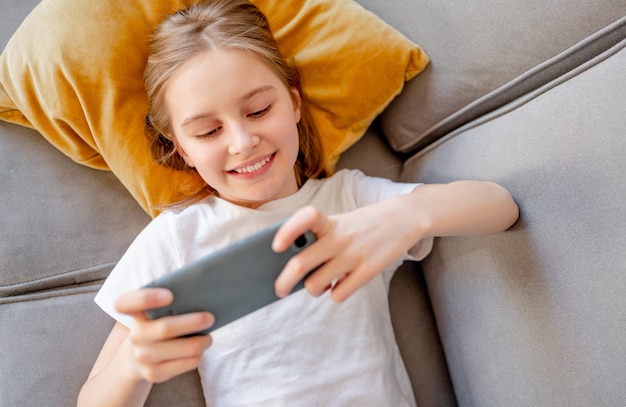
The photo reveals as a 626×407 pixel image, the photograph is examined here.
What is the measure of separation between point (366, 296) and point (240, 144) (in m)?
0.41

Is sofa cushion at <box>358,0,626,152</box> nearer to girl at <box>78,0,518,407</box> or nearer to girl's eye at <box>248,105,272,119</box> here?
girl at <box>78,0,518,407</box>

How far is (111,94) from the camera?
0.95 m

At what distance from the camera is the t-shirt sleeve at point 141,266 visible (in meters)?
0.88

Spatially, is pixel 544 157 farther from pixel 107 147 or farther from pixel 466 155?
pixel 107 147

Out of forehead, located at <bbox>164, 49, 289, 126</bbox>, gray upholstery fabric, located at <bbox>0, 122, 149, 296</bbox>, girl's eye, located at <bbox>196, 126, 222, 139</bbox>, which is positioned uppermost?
forehead, located at <bbox>164, 49, 289, 126</bbox>

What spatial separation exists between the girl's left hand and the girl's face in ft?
0.69

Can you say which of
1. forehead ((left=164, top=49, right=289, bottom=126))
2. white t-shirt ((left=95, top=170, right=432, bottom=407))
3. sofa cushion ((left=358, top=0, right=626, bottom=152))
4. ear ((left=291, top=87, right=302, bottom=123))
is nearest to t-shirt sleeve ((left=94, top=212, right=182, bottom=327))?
white t-shirt ((left=95, top=170, right=432, bottom=407))

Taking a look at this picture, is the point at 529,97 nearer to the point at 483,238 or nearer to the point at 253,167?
the point at 483,238

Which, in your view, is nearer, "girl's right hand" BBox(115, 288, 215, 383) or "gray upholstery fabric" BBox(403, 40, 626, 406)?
"girl's right hand" BBox(115, 288, 215, 383)

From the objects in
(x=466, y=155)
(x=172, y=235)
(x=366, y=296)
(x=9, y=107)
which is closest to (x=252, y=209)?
(x=172, y=235)

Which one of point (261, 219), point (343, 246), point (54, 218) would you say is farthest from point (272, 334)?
point (54, 218)

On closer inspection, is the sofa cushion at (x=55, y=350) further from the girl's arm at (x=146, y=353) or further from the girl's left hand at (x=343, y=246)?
the girl's left hand at (x=343, y=246)

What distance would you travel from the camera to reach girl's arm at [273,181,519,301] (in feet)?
2.03

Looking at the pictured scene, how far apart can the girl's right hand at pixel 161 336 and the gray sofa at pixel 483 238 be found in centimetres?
38
